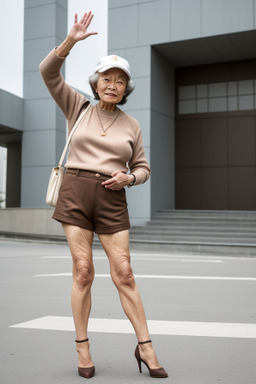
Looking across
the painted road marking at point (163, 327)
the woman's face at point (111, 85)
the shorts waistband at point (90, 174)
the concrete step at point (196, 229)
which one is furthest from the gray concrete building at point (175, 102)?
the shorts waistband at point (90, 174)

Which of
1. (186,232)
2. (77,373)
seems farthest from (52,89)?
(186,232)

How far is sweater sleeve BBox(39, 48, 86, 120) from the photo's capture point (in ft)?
10.1

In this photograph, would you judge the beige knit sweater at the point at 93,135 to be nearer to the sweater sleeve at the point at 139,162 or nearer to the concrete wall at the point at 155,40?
the sweater sleeve at the point at 139,162

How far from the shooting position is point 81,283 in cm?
296

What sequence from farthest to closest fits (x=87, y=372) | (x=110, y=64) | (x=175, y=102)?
(x=175, y=102)
(x=110, y=64)
(x=87, y=372)

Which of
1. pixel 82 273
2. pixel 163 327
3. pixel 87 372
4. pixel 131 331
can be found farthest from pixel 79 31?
pixel 163 327

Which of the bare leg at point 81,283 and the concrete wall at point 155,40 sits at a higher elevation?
the concrete wall at point 155,40

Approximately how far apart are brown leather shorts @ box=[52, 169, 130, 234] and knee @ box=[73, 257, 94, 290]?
0.22 m

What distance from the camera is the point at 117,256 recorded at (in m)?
2.98

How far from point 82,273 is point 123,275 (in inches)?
9.9

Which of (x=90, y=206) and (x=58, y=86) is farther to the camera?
(x=58, y=86)

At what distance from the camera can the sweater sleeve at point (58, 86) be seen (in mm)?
3092

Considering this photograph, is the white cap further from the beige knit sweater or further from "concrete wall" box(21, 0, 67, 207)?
"concrete wall" box(21, 0, 67, 207)

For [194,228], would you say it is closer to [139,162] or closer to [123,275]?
[139,162]
